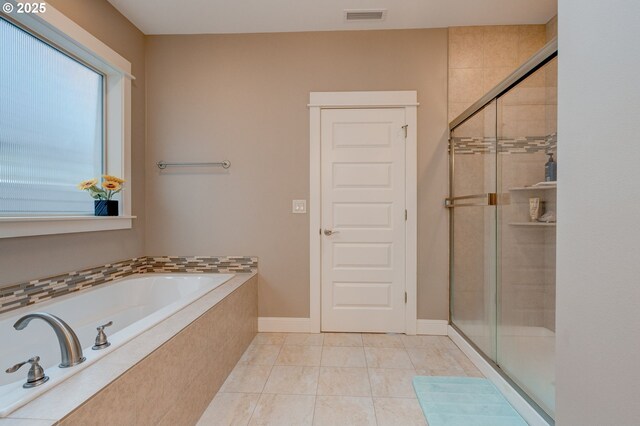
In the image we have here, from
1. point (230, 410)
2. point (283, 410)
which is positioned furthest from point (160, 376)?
point (283, 410)

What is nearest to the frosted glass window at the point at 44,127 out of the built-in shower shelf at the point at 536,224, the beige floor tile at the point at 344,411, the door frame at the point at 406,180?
the door frame at the point at 406,180

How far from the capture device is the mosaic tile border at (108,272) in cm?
156

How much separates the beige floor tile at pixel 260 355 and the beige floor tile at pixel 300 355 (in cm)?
5

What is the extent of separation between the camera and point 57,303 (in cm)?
167

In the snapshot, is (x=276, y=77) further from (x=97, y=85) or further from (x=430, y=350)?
(x=430, y=350)

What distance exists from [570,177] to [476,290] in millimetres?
1471

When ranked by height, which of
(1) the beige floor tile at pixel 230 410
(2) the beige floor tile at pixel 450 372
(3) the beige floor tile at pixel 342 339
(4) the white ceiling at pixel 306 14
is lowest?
(3) the beige floor tile at pixel 342 339

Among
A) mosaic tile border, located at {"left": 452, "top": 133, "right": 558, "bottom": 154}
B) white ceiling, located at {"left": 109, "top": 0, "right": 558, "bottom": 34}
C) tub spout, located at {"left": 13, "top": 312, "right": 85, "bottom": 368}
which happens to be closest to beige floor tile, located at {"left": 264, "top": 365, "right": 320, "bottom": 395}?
tub spout, located at {"left": 13, "top": 312, "right": 85, "bottom": 368}

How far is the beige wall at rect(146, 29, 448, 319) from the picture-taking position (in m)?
2.52

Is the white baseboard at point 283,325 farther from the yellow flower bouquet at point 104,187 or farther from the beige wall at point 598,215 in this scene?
the beige wall at point 598,215

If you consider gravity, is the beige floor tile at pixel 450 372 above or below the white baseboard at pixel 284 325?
below

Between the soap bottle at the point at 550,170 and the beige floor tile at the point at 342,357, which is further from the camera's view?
the beige floor tile at the point at 342,357

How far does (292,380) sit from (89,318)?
1360mm

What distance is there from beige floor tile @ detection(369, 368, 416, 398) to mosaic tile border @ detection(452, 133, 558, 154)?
1.55 meters
